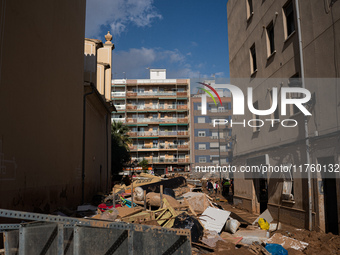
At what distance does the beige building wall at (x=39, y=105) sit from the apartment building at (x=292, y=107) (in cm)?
872

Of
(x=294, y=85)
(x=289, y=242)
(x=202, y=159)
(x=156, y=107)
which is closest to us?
(x=289, y=242)

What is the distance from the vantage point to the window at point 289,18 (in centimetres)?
1300

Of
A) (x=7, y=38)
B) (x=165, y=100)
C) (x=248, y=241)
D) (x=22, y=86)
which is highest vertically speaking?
(x=165, y=100)

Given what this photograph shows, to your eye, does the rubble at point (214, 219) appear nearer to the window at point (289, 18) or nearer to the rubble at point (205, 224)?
the rubble at point (205, 224)

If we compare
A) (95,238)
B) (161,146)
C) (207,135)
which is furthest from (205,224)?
(161,146)

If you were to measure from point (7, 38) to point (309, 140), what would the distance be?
32.3 feet

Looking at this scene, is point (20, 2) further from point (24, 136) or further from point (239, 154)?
point (239, 154)

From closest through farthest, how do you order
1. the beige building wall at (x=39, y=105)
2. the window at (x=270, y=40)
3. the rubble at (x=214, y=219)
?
the beige building wall at (x=39, y=105) → the rubble at (x=214, y=219) → the window at (x=270, y=40)

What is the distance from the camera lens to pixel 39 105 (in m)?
8.92

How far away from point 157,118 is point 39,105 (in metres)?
55.3

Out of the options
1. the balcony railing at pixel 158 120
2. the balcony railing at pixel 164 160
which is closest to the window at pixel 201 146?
the balcony railing at pixel 164 160

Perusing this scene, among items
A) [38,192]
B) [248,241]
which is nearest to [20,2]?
[38,192]

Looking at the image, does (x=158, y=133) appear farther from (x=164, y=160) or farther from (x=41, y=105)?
(x=41, y=105)

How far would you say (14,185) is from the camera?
732 centimetres
